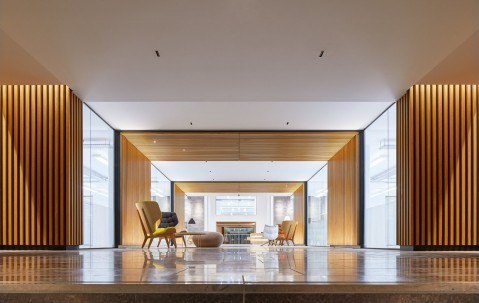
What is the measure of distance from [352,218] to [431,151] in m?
5.41

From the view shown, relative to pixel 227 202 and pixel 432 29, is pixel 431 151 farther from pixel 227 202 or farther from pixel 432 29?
pixel 227 202

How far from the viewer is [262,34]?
19.3ft

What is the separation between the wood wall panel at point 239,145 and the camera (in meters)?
12.9

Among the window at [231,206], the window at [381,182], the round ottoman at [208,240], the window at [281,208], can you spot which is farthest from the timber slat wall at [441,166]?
the window at [231,206]

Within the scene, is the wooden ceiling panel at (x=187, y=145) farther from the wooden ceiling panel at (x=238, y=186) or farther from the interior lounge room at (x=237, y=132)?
the wooden ceiling panel at (x=238, y=186)

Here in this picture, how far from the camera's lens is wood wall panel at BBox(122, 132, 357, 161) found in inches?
506

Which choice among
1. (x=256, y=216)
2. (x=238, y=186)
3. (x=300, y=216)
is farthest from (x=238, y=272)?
(x=256, y=216)

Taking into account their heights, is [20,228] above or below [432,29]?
below

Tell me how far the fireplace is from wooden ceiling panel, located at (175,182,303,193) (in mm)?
6695

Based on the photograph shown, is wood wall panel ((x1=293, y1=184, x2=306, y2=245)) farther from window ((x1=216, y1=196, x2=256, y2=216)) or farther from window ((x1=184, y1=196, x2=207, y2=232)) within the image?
window ((x1=184, y1=196, x2=207, y2=232))

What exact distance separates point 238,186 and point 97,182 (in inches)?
533

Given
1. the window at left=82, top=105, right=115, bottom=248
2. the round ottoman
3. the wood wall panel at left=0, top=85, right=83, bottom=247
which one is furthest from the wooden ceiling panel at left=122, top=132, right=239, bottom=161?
the wood wall panel at left=0, top=85, right=83, bottom=247

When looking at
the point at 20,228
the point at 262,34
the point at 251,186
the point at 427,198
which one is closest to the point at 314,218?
the point at 251,186

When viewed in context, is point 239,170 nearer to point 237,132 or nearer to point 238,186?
point 238,186
